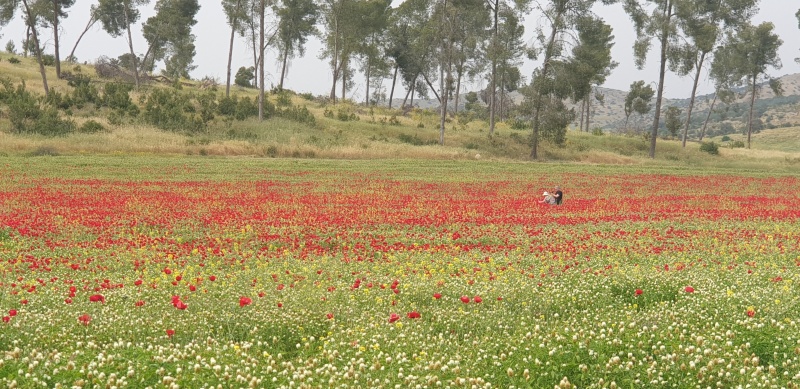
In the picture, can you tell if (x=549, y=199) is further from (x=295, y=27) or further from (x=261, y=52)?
(x=295, y=27)

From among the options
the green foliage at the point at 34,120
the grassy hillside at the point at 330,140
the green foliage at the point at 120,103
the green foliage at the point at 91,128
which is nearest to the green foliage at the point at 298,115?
the grassy hillside at the point at 330,140

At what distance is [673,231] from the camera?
51.8 ft

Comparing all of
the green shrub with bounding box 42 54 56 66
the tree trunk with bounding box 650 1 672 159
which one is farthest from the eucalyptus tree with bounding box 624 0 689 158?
the green shrub with bounding box 42 54 56 66

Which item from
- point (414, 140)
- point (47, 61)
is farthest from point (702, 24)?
point (47, 61)

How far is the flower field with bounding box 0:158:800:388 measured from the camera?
529 cm

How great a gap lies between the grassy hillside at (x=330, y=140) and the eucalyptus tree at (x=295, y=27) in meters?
10.5

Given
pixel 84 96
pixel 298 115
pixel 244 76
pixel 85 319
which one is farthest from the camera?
pixel 244 76

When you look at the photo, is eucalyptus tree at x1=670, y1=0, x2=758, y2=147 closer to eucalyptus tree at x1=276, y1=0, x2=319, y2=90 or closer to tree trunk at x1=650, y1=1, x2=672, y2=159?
tree trunk at x1=650, y1=1, x2=672, y2=159

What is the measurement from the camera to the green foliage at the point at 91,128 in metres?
41.7

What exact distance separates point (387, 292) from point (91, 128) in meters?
40.4

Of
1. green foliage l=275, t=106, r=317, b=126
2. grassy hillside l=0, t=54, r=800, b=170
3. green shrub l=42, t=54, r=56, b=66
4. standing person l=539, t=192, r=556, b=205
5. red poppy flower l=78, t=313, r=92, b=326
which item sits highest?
green shrub l=42, t=54, r=56, b=66

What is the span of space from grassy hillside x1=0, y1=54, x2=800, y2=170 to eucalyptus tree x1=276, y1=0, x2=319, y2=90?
10.5 metres

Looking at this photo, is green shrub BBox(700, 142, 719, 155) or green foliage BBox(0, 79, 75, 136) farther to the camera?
green shrub BBox(700, 142, 719, 155)

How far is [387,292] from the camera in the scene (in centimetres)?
866
